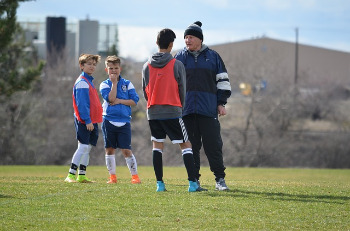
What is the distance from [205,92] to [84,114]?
2.08m

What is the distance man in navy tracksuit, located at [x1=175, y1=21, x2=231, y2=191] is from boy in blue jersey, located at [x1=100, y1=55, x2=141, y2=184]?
1.51m

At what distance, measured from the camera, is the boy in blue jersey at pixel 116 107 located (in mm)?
10891

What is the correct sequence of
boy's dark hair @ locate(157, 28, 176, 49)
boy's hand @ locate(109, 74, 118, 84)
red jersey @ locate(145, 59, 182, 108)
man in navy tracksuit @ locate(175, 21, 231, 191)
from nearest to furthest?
red jersey @ locate(145, 59, 182, 108) < boy's dark hair @ locate(157, 28, 176, 49) < man in navy tracksuit @ locate(175, 21, 231, 191) < boy's hand @ locate(109, 74, 118, 84)

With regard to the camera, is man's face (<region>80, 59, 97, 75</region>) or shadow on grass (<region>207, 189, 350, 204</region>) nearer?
shadow on grass (<region>207, 189, 350, 204</region>)

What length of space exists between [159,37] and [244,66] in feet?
137

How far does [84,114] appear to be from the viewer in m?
10.7

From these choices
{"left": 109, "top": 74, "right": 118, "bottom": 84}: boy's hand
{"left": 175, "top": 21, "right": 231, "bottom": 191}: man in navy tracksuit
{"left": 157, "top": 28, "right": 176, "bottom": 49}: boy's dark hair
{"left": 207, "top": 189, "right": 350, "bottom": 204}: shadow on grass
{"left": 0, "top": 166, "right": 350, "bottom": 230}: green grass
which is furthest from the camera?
{"left": 109, "top": 74, "right": 118, "bottom": 84}: boy's hand

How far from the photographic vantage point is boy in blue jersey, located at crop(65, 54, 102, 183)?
35.2 feet

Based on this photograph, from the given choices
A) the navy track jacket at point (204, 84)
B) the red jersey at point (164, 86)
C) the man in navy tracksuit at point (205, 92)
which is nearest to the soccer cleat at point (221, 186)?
the man in navy tracksuit at point (205, 92)

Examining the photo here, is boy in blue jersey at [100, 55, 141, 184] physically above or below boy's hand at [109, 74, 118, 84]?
below

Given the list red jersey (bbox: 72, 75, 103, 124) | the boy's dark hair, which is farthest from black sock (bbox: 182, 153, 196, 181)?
red jersey (bbox: 72, 75, 103, 124)

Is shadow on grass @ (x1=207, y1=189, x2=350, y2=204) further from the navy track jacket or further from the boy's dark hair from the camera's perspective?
the boy's dark hair

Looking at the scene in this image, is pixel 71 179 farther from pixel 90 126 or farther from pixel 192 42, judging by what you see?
pixel 192 42

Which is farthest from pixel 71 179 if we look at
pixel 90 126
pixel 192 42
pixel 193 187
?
pixel 192 42
